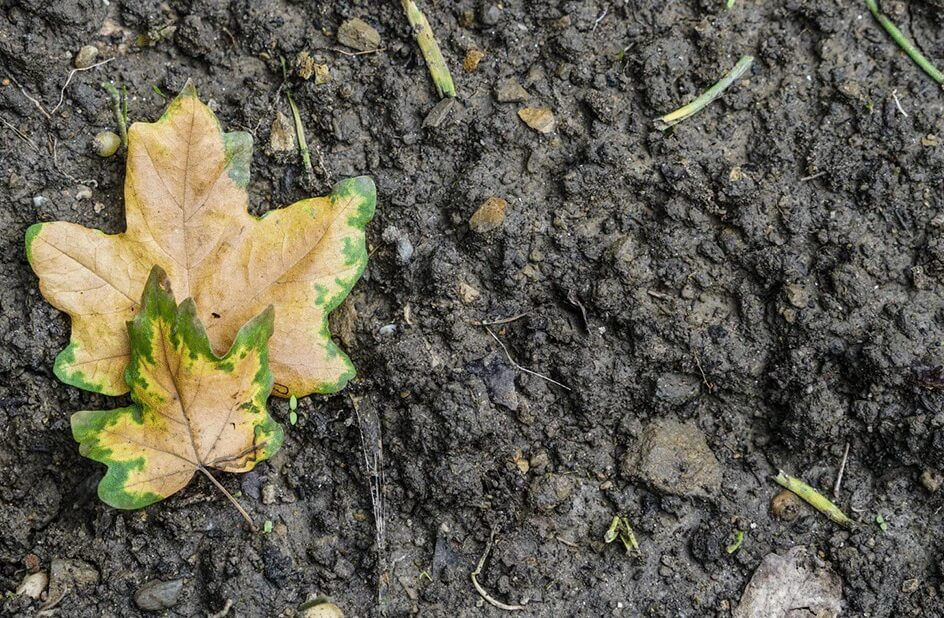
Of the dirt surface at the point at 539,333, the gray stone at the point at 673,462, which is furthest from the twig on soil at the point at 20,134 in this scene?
the gray stone at the point at 673,462

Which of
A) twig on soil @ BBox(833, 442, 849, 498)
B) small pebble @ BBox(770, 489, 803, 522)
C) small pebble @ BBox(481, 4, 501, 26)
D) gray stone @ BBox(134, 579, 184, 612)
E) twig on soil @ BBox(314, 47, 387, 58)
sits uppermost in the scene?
small pebble @ BBox(481, 4, 501, 26)

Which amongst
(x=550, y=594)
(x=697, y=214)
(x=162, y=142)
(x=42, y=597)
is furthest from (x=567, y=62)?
(x=42, y=597)

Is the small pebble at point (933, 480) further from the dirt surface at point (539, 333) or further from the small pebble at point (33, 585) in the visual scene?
the small pebble at point (33, 585)

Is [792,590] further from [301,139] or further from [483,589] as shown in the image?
[301,139]

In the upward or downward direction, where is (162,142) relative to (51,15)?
downward

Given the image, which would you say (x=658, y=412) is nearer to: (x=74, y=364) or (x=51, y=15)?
(x=74, y=364)

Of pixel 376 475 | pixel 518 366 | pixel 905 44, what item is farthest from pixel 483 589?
pixel 905 44

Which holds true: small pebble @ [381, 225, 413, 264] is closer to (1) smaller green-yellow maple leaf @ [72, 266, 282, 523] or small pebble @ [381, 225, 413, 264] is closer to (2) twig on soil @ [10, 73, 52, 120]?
(1) smaller green-yellow maple leaf @ [72, 266, 282, 523]

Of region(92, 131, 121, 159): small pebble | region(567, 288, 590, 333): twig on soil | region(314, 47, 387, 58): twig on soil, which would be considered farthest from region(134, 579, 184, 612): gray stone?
region(314, 47, 387, 58): twig on soil
